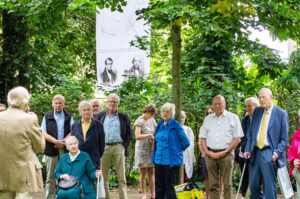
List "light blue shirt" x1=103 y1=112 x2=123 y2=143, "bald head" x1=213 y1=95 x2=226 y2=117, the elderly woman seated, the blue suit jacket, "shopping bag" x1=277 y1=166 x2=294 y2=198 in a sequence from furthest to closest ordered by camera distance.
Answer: "light blue shirt" x1=103 y1=112 x2=123 y2=143 < "bald head" x1=213 y1=95 x2=226 y2=117 < the elderly woman seated < the blue suit jacket < "shopping bag" x1=277 y1=166 x2=294 y2=198

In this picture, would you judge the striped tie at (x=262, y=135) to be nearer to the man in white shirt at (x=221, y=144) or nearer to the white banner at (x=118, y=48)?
the man in white shirt at (x=221, y=144)

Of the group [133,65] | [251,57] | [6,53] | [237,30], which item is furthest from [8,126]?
[133,65]

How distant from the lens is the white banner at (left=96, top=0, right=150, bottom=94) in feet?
59.6

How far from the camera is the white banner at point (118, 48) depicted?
18.2m

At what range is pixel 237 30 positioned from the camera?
22.9 ft

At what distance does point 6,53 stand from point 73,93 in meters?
2.79

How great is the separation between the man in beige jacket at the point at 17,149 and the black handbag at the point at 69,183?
1.06 meters

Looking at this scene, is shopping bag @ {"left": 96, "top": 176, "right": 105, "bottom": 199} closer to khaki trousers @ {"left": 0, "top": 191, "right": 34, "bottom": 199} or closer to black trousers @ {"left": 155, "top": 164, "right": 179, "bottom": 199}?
black trousers @ {"left": 155, "top": 164, "right": 179, "bottom": 199}

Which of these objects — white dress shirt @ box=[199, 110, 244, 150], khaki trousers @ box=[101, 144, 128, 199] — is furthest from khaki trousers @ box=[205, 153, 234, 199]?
khaki trousers @ box=[101, 144, 128, 199]

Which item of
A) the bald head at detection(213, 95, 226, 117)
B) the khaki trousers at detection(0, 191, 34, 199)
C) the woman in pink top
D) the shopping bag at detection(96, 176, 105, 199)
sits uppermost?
the bald head at detection(213, 95, 226, 117)

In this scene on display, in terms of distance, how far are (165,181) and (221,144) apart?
4.05 feet

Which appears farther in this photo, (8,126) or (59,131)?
(59,131)

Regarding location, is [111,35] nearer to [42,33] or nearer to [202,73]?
[42,33]

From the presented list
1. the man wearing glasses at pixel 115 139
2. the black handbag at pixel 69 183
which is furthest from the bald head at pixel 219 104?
the black handbag at pixel 69 183
